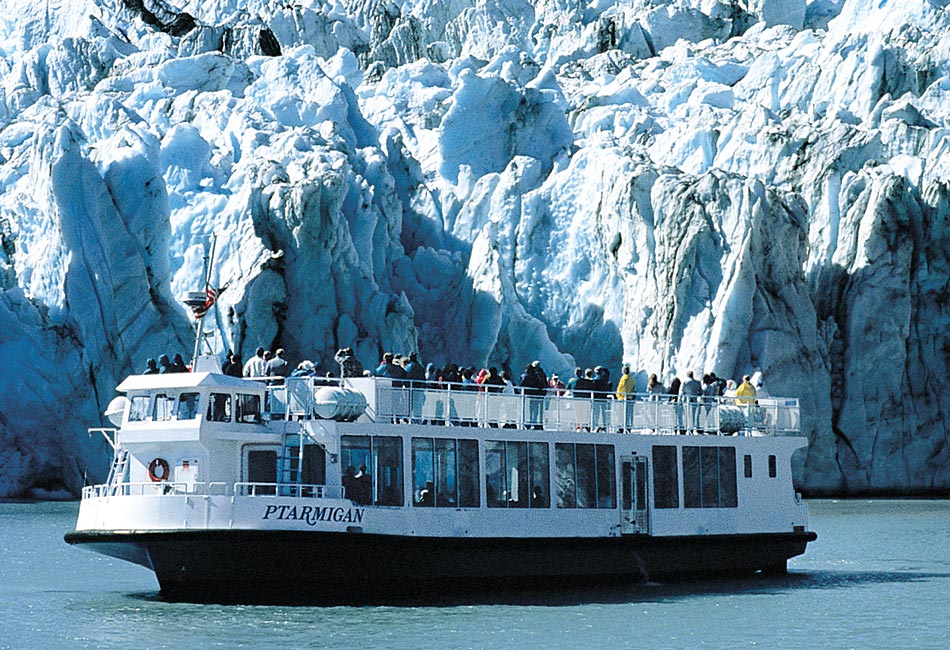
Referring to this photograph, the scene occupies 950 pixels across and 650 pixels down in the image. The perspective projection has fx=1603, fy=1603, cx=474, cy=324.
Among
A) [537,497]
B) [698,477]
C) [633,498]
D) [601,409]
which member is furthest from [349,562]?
[698,477]

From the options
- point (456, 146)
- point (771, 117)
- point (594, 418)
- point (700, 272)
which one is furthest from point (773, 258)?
point (594, 418)

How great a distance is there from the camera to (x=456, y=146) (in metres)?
71.4

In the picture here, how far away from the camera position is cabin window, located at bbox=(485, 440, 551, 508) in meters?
27.5

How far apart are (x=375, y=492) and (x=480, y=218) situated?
1665 inches

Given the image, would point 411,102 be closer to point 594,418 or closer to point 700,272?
point 700,272

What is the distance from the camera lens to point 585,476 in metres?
28.9

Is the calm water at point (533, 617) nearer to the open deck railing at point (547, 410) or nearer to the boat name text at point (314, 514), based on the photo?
the boat name text at point (314, 514)

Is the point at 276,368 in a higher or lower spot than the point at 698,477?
higher

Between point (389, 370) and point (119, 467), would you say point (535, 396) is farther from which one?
point (119, 467)

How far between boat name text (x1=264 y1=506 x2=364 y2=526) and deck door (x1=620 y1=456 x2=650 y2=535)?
6098mm

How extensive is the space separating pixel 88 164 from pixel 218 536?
33635mm

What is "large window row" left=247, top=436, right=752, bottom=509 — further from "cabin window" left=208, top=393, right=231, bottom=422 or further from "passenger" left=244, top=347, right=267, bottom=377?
"passenger" left=244, top=347, right=267, bottom=377

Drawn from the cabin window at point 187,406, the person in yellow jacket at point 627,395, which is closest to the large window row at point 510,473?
the person in yellow jacket at point 627,395

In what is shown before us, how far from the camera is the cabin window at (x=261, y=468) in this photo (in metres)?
25.9
